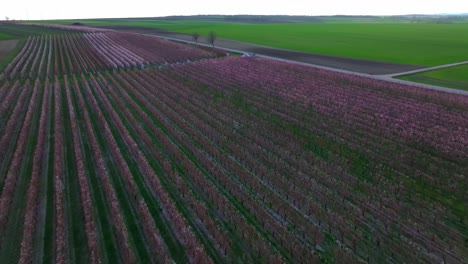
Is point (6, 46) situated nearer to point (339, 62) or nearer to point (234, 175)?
point (339, 62)

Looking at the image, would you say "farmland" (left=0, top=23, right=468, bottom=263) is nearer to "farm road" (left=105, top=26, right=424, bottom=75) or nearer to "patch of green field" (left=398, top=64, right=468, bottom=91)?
→ "patch of green field" (left=398, top=64, right=468, bottom=91)

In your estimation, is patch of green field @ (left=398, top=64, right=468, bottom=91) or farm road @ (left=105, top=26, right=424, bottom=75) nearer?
patch of green field @ (left=398, top=64, right=468, bottom=91)

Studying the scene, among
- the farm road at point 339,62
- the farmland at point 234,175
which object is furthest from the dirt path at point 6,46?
the farm road at point 339,62

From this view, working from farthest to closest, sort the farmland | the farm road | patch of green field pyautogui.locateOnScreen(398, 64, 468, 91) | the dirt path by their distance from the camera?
1. the dirt path
2. the farm road
3. patch of green field pyautogui.locateOnScreen(398, 64, 468, 91)
4. the farmland

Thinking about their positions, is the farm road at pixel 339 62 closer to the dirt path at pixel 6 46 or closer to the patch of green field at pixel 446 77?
the patch of green field at pixel 446 77

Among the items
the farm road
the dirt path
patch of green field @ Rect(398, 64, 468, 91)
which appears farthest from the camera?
the dirt path

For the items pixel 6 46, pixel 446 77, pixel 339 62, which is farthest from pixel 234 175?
pixel 6 46

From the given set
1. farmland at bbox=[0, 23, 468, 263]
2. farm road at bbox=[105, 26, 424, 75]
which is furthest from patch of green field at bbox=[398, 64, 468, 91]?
farmland at bbox=[0, 23, 468, 263]
